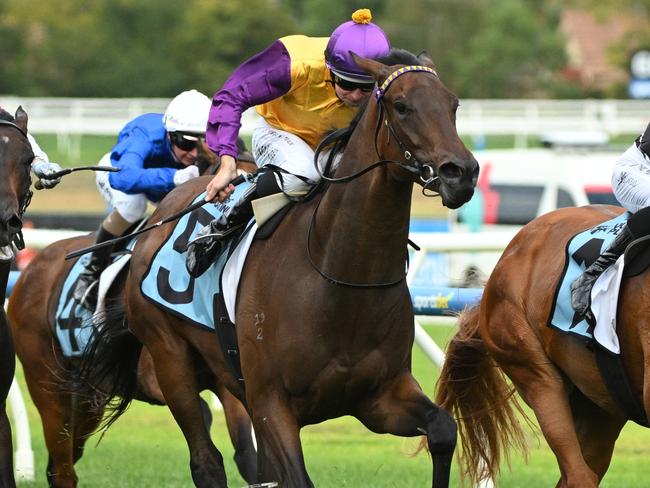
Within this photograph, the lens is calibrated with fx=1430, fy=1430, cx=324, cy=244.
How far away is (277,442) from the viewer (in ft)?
16.5

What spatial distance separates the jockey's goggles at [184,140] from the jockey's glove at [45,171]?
146 centimetres

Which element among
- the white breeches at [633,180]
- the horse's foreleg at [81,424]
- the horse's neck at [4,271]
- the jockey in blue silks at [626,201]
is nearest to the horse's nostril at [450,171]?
the jockey in blue silks at [626,201]

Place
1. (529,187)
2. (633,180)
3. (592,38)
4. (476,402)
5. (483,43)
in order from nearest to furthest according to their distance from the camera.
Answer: (633,180) → (476,402) → (529,187) → (483,43) → (592,38)

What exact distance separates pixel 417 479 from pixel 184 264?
2094mm

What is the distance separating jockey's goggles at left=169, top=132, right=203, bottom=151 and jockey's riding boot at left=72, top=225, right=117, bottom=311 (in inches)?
22.5

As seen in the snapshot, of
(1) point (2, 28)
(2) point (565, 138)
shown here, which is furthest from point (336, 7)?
(2) point (565, 138)

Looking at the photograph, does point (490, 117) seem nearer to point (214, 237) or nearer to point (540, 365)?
point (540, 365)

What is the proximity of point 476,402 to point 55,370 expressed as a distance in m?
Answer: 2.29

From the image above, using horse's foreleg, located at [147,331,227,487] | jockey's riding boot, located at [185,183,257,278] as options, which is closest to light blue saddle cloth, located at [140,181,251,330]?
jockey's riding boot, located at [185,183,257,278]

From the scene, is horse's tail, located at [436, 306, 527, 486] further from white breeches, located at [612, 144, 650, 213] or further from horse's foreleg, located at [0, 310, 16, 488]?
horse's foreleg, located at [0, 310, 16, 488]

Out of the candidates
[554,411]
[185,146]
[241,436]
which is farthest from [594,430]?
[185,146]

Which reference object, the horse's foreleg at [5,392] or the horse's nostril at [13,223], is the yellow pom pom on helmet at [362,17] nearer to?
the horse's nostril at [13,223]

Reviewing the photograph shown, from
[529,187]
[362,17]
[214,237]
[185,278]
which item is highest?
[362,17]

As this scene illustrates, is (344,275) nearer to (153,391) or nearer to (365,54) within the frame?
(365,54)
